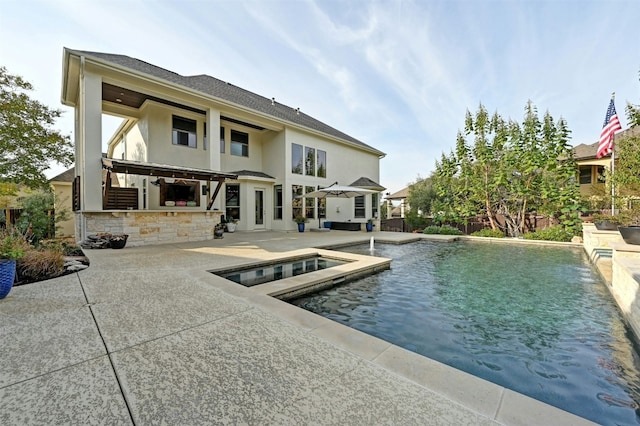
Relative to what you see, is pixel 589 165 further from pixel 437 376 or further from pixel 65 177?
pixel 65 177

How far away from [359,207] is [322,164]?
12.2 ft

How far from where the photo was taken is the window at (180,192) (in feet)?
36.7

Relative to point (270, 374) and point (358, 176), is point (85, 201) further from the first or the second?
point (358, 176)

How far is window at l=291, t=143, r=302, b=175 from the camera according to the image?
1435cm

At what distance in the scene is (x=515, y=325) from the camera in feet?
11.3

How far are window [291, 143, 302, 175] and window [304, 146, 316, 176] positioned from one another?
0.42 meters

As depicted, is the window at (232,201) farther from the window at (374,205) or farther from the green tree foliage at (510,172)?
the green tree foliage at (510,172)

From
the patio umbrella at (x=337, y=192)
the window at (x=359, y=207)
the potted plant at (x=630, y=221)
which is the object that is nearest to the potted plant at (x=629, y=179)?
the potted plant at (x=630, y=221)

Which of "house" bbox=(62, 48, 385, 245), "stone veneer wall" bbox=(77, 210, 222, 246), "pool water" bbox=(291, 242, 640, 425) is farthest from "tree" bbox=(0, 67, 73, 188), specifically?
"pool water" bbox=(291, 242, 640, 425)

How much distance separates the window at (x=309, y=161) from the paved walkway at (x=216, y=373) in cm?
1239

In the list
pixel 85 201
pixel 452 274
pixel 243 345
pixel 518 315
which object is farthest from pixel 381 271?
pixel 85 201

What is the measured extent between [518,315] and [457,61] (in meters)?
10.3

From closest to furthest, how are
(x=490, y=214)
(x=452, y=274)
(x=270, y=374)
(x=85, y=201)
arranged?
(x=270, y=374), (x=452, y=274), (x=85, y=201), (x=490, y=214)

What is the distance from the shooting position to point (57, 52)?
9656 millimetres
